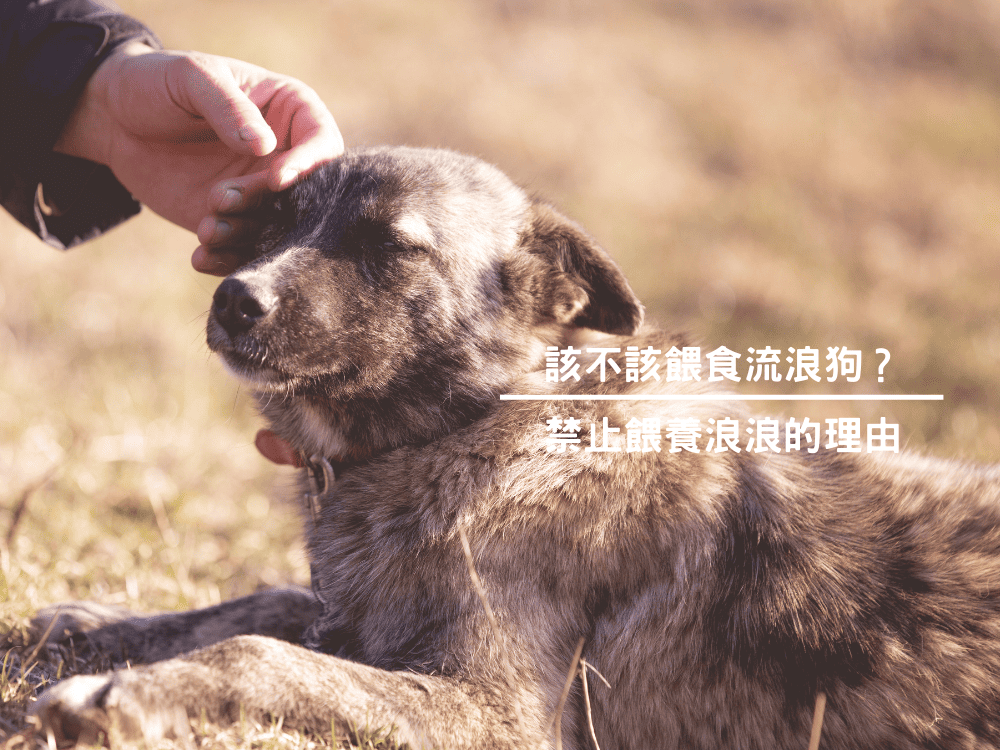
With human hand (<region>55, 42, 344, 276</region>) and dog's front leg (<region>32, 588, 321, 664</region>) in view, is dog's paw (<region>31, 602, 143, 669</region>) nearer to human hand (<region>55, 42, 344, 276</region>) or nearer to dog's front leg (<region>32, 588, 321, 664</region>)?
dog's front leg (<region>32, 588, 321, 664</region>)

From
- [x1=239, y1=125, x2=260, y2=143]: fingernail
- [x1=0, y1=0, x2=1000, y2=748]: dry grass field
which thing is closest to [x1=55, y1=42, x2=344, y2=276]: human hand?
[x1=239, y1=125, x2=260, y2=143]: fingernail

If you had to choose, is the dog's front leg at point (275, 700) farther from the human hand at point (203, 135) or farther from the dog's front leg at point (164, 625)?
the human hand at point (203, 135)

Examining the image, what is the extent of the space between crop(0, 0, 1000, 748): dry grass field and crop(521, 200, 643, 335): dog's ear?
0.72 m

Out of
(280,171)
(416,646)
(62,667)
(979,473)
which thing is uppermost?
(280,171)

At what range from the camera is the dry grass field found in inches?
171

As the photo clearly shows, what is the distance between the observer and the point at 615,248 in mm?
9906

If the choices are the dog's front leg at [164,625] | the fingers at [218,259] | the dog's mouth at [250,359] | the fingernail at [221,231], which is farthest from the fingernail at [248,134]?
the dog's front leg at [164,625]

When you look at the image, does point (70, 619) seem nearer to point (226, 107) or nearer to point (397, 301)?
point (397, 301)

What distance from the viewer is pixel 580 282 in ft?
10.5

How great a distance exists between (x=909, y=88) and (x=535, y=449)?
1576 cm

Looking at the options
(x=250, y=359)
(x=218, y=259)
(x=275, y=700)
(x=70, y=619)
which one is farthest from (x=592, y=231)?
(x=275, y=700)

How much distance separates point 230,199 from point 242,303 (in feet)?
1.76

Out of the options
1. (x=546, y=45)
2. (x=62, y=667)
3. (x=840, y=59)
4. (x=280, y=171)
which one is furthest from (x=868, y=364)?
(x=840, y=59)

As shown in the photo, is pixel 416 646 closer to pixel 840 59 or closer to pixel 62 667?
pixel 62 667
